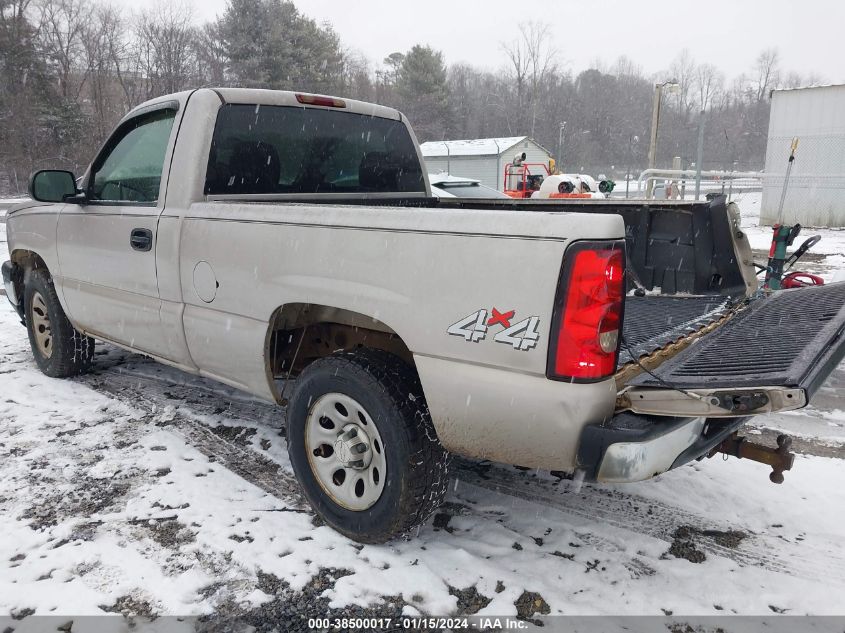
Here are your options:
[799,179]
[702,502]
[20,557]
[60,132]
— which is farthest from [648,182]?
[60,132]

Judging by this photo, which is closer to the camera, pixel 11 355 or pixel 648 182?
pixel 11 355

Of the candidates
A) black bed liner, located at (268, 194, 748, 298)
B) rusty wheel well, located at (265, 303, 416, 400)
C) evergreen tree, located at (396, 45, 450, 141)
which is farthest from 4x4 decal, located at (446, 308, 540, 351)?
evergreen tree, located at (396, 45, 450, 141)

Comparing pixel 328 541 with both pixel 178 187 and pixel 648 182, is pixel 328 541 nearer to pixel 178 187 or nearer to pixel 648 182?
pixel 178 187

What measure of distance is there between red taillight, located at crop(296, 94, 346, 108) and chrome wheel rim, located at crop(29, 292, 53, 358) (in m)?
2.80

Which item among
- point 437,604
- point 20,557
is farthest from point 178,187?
point 437,604

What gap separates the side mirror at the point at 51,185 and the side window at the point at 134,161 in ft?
0.56

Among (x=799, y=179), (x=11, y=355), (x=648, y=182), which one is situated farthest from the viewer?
(x=799, y=179)

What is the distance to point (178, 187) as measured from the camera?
3418 mm

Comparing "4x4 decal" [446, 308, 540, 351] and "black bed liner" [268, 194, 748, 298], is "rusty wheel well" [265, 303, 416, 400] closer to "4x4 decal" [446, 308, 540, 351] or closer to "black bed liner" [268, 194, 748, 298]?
"4x4 decal" [446, 308, 540, 351]

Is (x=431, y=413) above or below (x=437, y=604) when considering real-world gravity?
above

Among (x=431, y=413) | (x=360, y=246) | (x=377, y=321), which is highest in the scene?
(x=360, y=246)

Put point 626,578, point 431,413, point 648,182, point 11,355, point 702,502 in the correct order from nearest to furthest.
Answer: point 431,413
point 626,578
point 702,502
point 11,355
point 648,182

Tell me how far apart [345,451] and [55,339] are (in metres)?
3.34

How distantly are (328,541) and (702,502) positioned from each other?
191cm
